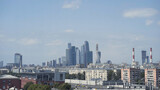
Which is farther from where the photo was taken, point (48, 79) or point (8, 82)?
point (48, 79)

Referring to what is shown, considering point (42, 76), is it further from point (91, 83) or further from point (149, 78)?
point (149, 78)

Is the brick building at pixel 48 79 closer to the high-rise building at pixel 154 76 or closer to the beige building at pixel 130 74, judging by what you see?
the high-rise building at pixel 154 76

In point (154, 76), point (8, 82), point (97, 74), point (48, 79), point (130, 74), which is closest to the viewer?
point (8, 82)

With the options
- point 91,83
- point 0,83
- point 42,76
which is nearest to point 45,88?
point 0,83

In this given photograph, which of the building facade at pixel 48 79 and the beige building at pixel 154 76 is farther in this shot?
the beige building at pixel 154 76

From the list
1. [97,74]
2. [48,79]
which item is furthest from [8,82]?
[97,74]

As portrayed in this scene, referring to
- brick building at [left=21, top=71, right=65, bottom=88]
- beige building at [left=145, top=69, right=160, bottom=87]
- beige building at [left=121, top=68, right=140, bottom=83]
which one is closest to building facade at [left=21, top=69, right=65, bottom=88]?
brick building at [left=21, top=71, right=65, bottom=88]

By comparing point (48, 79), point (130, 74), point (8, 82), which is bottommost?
point (8, 82)

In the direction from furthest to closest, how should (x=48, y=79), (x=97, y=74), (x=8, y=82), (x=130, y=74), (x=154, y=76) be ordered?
(x=97, y=74)
(x=130, y=74)
(x=154, y=76)
(x=48, y=79)
(x=8, y=82)

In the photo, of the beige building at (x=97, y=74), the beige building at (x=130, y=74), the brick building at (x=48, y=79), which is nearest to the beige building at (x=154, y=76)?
the beige building at (x=130, y=74)

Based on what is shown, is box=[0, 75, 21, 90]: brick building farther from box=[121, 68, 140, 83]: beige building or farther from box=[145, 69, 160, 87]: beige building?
box=[121, 68, 140, 83]: beige building

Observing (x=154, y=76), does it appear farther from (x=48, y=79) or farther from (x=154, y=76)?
(x=48, y=79)

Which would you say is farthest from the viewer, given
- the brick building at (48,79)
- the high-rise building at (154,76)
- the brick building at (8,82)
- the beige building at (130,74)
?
the beige building at (130,74)

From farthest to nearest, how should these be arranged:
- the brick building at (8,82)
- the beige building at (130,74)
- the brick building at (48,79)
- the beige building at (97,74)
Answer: the beige building at (97,74) → the beige building at (130,74) → the brick building at (48,79) → the brick building at (8,82)
